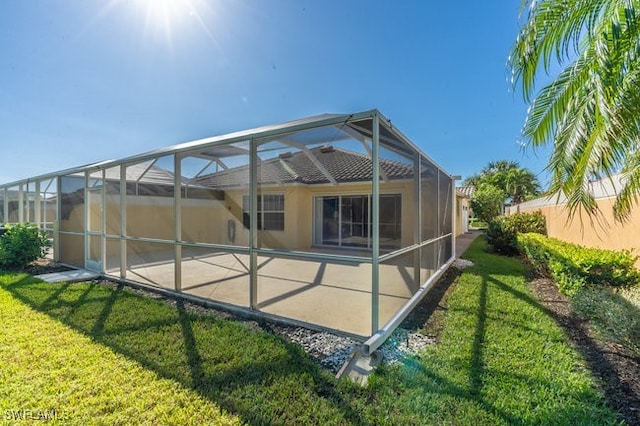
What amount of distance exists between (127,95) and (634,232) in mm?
12637

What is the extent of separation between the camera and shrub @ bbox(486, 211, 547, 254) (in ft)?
39.1

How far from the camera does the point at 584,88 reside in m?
3.45

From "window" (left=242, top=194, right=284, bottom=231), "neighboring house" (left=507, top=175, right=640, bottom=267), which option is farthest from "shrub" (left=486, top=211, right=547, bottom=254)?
"window" (left=242, top=194, right=284, bottom=231)

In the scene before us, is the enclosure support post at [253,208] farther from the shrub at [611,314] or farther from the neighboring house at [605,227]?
the shrub at [611,314]

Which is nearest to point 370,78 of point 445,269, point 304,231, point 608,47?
point 304,231

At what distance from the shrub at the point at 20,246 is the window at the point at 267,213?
788 centimetres

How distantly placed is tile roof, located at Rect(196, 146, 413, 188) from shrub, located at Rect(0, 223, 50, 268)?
269 inches

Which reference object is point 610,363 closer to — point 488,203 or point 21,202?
point 21,202

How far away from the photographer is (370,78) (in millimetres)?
9375

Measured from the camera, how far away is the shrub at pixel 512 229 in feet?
39.1

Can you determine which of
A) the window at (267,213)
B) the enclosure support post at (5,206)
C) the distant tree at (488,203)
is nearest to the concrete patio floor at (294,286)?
the window at (267,213)

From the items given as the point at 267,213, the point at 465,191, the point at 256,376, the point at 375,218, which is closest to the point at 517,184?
the point at 465,191

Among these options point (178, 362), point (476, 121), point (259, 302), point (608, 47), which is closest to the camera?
point (608, 47)

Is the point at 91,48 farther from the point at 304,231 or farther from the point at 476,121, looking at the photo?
the point at 476,121
